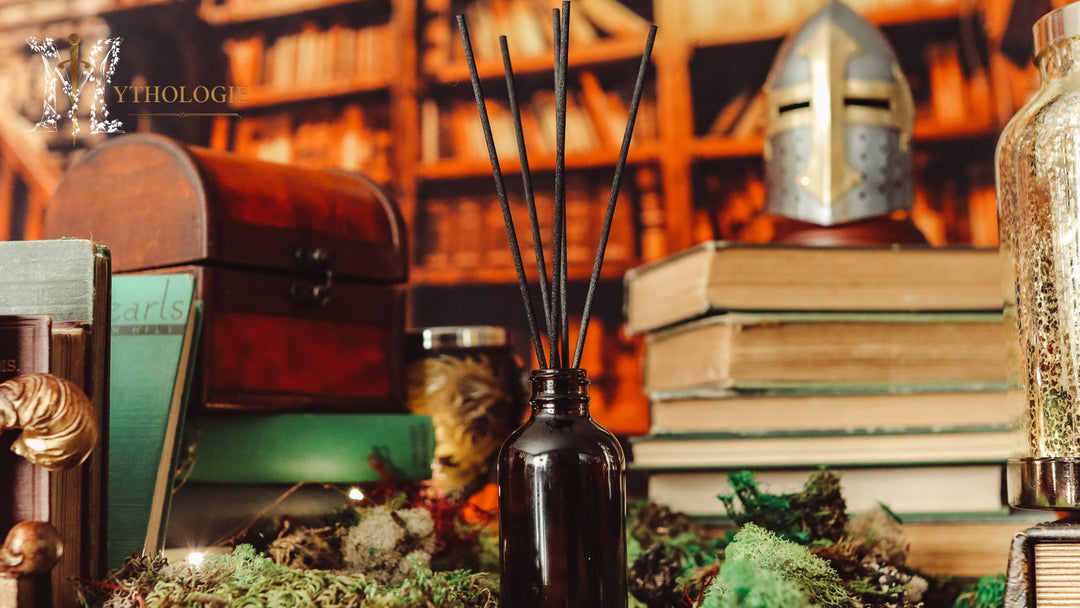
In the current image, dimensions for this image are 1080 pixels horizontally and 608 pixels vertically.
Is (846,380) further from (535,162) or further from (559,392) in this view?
(535,162)

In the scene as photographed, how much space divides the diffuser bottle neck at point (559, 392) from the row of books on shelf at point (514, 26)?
133cm

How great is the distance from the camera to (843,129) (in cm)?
119

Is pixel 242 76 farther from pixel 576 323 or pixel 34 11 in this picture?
pixel 576 323

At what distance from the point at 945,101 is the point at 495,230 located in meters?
0.96

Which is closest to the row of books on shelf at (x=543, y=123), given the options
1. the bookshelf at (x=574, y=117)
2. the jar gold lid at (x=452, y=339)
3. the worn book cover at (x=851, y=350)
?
the bookshelf at (x=574, y=117)

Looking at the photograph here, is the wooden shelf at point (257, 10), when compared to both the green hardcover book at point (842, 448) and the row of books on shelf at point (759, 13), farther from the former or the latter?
the green hardcover book at point (842, 448)

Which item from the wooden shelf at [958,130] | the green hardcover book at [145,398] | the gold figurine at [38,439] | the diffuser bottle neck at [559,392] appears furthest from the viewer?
the wooden shelf at [958,130]

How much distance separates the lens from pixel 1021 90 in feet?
5.63

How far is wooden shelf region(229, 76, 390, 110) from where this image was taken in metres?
1.85

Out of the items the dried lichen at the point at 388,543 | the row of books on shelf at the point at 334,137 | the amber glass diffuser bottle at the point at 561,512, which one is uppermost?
the row of books on shelf at the point at 334,137

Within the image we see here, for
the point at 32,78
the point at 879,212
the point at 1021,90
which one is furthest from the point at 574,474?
the point at 32,78

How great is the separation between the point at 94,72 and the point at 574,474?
1.06 meters

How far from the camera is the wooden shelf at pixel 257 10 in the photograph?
183cm

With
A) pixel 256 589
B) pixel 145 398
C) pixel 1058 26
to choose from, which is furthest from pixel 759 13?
pixel 256 589
